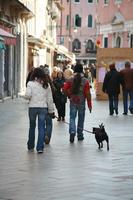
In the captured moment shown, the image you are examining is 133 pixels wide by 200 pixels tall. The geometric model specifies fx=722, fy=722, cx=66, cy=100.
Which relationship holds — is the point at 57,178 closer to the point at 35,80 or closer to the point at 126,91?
the point at 35,80

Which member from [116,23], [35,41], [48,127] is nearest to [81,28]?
[116,23]

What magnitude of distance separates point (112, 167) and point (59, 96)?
1057cm

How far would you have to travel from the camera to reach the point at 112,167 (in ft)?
38.9

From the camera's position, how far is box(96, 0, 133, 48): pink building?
90188 mm

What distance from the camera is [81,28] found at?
131250mm

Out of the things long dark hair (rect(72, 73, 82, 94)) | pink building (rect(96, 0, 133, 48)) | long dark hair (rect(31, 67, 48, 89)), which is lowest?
long dark hair (rect(72, 73, 82, 94))

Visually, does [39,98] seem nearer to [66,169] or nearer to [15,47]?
[66,169]

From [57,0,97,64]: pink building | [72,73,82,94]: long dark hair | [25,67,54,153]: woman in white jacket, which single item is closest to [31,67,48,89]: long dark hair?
[25,67,54,153]: woman in white jacket

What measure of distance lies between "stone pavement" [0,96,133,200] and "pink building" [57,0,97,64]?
111 metres

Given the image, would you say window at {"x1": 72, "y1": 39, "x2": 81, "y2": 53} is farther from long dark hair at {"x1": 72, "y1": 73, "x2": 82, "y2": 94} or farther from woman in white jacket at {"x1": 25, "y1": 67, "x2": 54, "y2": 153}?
woman in white jacket at {"x1": 25, "y1": 67, "x2": 54, "y2": 153}

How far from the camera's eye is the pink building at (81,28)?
5064 inches

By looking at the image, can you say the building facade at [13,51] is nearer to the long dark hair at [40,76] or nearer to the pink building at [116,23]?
the long dark hair at [40,76]

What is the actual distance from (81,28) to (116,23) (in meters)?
37.0

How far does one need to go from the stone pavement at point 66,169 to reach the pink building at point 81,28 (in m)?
111
